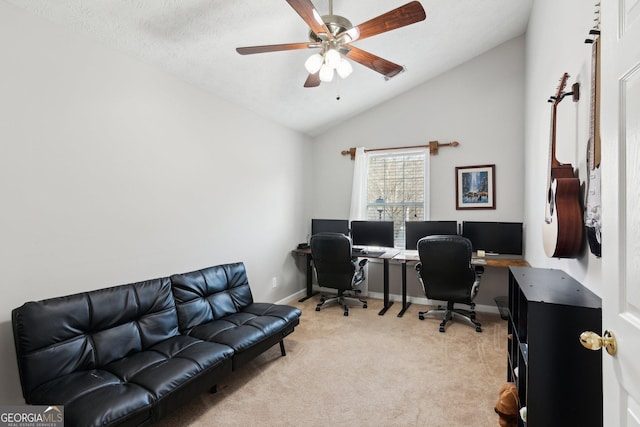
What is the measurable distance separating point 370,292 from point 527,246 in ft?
6.77

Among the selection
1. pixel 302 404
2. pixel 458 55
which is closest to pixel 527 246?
pixel 458 55

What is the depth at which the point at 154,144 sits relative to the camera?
2.56m

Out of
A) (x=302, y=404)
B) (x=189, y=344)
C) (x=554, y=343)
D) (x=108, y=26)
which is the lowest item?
(x=302, y=404)

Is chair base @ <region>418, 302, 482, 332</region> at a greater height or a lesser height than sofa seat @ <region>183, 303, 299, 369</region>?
lesser

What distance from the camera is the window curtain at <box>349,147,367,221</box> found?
448cm

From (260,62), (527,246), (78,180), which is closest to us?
(78,180)

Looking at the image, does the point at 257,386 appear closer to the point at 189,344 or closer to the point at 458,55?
the point at 189,344

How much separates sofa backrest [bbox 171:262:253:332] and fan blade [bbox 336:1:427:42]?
2175mm

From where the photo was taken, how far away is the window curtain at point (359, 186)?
4.48 meters

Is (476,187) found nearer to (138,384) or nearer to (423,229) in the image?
(423,229)

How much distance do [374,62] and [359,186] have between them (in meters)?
2.35

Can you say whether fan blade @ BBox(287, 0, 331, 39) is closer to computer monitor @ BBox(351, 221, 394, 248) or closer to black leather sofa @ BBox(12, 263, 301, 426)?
black leather sofa @ BBox(12, 263, 301, 426)

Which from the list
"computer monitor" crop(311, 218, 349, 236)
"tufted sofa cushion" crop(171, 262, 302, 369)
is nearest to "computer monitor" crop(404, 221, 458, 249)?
"computer monitor" crop(311, 218, 349, 236)

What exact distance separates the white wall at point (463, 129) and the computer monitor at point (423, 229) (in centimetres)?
29
